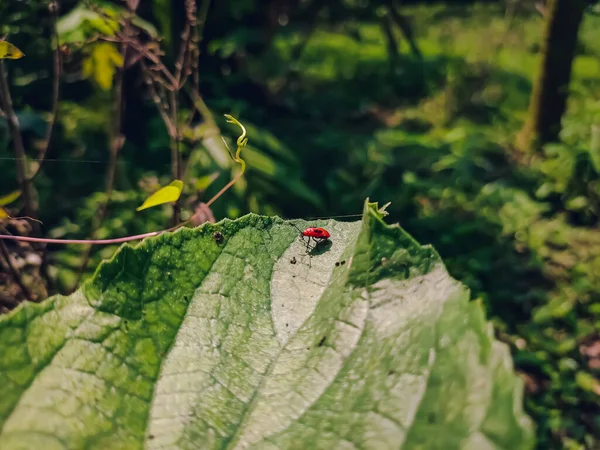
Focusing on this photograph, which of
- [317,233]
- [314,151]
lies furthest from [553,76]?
[317,233]

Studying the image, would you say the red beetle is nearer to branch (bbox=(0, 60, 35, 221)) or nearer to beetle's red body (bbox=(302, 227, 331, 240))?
beetle's red body (bbox=(302, 227, 331, 240))

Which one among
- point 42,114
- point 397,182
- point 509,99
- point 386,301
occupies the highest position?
point 509,99

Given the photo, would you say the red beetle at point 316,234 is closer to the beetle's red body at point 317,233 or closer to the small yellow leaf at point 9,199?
the beetle's red body at point 317,233

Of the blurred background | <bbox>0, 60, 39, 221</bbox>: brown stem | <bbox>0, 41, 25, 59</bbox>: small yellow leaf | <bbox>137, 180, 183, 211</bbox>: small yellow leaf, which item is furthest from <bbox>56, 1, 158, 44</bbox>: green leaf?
<bbox>137, 180, 183, 211</bbox>: small yellow leaf

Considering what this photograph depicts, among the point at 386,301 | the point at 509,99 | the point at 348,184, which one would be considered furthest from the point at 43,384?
the point at 509,99

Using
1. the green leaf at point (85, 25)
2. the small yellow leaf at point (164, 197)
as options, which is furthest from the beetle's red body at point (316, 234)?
the green leaf at point (85, 25)

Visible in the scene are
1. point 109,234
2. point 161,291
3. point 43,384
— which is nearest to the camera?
point 43,384

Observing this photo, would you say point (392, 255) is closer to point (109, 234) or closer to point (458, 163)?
point (109, 234)
